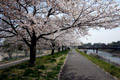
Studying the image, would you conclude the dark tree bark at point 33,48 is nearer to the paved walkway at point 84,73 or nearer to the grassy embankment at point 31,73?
the grassy embankment at point 31,73

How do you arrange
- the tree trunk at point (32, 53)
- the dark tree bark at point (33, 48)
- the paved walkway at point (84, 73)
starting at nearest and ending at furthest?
1. the paved walkway at point (84, 73)
2. the dark tree bark at point (33, 48)
3. the tree trunk at point (32, 53)

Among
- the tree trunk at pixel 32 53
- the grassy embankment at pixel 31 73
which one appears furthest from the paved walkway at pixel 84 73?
the tree trunk at pixel 32 53

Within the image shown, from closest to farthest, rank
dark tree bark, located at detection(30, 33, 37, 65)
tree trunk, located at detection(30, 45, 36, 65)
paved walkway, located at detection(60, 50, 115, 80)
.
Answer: paved walkway, located at detection(60, 50, 115, 80), dark tree bark, located at detection(30, 33, 37, 65), tree trunk, located at detection(30, 45, 36, 65)

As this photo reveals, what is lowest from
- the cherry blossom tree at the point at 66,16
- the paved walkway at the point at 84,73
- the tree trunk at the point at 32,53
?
the paved walkway at the point at 84,73

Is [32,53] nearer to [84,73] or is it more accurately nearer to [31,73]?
[31,73]

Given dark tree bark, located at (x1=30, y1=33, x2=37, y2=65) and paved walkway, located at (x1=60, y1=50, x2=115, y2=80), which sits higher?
dark tree bark, located at (x1=30, y1=33, x2=37, y2=65)

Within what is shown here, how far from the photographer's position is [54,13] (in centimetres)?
954

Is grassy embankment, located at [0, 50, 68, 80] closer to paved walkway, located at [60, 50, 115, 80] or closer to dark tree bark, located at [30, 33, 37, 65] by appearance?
paved walkway, located at [60, 50, 115, 80]

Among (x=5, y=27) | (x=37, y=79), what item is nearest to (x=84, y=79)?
(x=37, y=79)

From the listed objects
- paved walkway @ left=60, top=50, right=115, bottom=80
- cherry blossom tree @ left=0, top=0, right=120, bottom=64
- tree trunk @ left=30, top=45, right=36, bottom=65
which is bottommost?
paved walkway @ left=60, top=50, right=115, bottom=80

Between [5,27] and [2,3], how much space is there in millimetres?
2904

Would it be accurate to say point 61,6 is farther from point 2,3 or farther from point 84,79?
point 84,79

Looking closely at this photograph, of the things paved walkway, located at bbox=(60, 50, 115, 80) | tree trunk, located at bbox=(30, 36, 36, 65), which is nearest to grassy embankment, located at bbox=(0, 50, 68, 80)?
paved walkway, located at bbox=(60, 50, 115, 80)

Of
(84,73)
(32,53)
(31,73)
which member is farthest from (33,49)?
(84,73)
